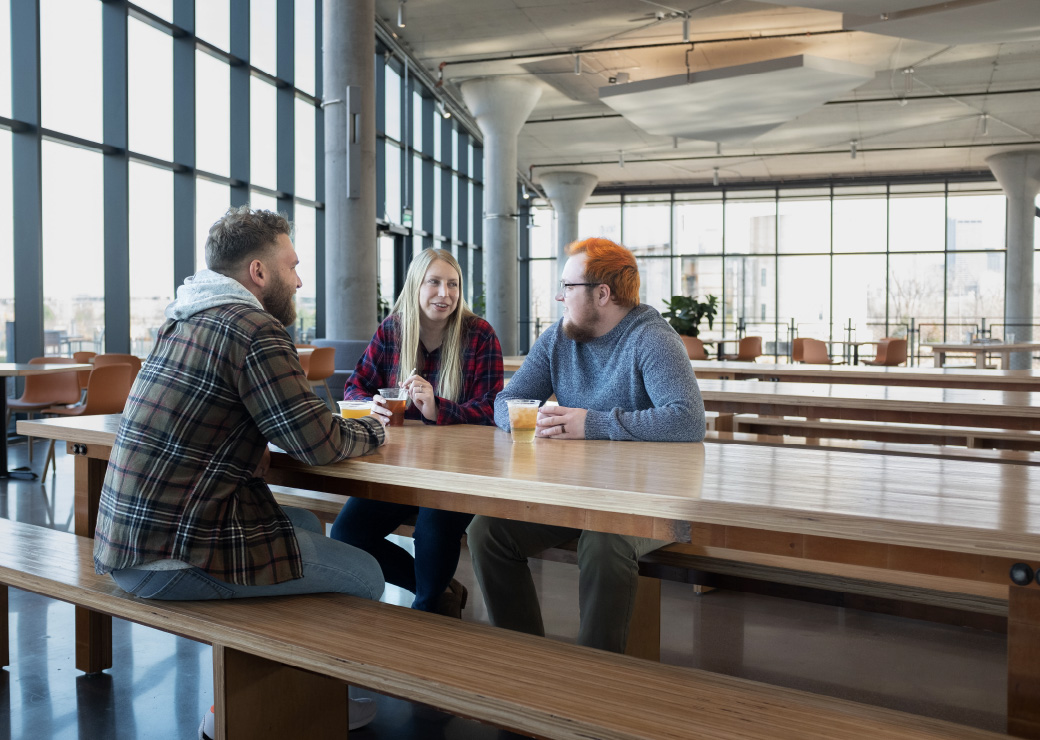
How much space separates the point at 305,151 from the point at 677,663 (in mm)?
9167

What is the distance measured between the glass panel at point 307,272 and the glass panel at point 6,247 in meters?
3.83

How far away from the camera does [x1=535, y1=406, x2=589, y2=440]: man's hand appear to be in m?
1.95

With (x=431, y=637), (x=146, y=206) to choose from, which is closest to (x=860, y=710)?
(x=431, y=637)

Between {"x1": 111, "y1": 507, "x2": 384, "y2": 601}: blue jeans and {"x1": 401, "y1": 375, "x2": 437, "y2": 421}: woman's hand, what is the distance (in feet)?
1.60

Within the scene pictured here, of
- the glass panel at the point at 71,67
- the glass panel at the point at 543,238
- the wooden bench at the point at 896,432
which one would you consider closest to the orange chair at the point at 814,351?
the wooden bench at the point at 896,432

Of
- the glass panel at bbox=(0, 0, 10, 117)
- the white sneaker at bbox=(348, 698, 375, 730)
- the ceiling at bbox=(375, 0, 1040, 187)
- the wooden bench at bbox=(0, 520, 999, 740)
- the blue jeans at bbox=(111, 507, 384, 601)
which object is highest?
the ceiling at bbox=(375, 0, 1040, 187)

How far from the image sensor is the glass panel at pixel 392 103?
1194 cm

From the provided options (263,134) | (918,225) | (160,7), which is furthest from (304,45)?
(918,225)

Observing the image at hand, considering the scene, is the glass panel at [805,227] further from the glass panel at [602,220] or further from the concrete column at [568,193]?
the concrete column at [568,193]

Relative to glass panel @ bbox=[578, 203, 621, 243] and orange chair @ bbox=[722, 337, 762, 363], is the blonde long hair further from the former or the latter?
glass panel @ bbox=[578, 203, 621, 243]

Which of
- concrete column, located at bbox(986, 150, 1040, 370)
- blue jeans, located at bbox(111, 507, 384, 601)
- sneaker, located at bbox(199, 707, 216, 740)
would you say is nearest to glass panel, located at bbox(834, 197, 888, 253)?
concrete column, located at bbox(986, 150, 1040, 370)

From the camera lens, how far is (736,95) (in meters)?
8.94

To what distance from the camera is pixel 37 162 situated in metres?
6.62

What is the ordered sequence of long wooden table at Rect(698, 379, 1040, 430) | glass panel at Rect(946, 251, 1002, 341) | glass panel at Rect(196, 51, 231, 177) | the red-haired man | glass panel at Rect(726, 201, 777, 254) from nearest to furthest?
the red-haired man → long wooden table at Rect(698, 379, 1040, 430) → glass panel at Rect(196, 51, 231, 177) → glass panel at Rect(946, 251, 1002, 341) → glass panel at Rect(726, 201, 777, 254)
